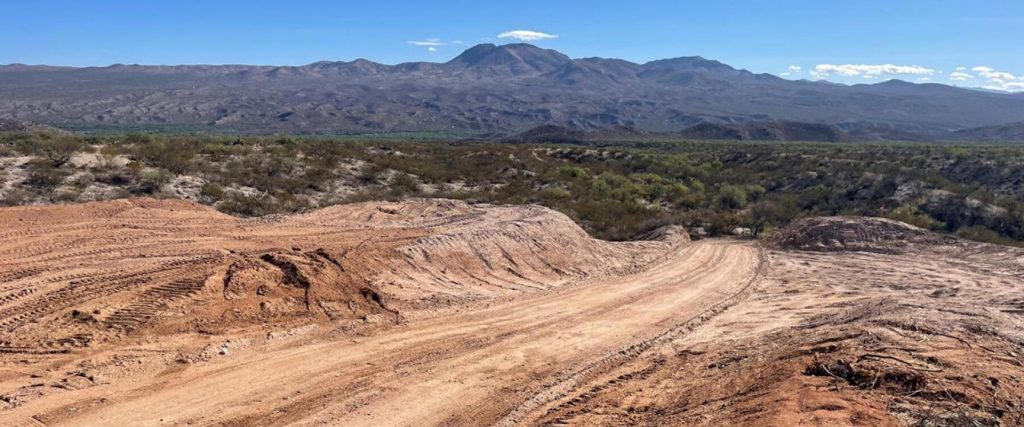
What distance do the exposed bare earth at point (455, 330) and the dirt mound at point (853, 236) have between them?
8.54 ft

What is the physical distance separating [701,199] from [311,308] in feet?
85.2

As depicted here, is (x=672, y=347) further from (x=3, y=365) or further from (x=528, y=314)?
(x=3, y=365)

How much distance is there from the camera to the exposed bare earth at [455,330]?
7863 millimetres

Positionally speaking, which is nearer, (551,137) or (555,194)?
(555,194)

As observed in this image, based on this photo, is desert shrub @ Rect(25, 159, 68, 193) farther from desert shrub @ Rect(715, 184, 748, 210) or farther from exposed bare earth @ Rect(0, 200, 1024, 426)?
desert shrub @ Rect(715, 184, 748, 210)

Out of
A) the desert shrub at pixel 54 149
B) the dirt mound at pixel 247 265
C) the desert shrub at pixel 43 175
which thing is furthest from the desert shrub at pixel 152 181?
the dirt mound at pixel 247 265

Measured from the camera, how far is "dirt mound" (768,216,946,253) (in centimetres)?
2056

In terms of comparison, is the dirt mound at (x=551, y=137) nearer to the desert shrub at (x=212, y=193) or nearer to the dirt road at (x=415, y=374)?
the desert shrub at (x=212, y=193)

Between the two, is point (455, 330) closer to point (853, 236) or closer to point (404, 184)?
point (853, 236)

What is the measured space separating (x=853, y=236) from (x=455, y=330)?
631 inches

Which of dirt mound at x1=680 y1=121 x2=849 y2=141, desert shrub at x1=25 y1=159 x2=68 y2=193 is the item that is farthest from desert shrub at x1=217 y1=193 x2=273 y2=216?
dirt mound at x1=680 y1=121 x2=849 y2=141

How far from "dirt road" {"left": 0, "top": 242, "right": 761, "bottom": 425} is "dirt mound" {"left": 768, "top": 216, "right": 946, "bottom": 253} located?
1008cm

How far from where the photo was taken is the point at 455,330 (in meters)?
11.4

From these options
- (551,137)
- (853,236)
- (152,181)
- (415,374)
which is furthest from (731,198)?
(551,137)
